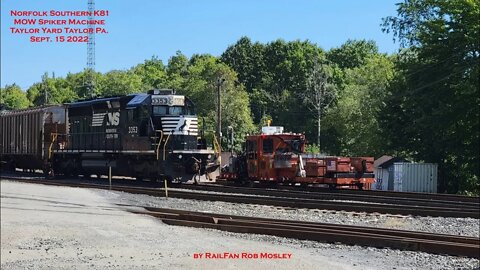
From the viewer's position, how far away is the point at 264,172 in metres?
25.6

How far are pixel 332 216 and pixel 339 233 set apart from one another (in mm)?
3922

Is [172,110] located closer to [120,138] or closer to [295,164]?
[120,138]

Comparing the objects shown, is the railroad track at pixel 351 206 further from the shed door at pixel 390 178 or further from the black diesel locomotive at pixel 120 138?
the shed door at pixel 390 178

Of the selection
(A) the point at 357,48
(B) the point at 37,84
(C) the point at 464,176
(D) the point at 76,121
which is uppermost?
(A) the point at 357,48

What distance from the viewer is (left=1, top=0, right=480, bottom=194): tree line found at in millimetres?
33250

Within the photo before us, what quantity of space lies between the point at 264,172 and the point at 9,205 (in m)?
13.3

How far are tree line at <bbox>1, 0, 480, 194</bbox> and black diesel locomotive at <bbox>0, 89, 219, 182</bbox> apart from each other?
13.7ft

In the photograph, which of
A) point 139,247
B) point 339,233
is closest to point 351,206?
point 339,233

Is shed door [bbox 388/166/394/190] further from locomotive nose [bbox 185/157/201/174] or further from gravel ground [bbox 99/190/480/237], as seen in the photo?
gravel ground [bbox 99/190/480/237]

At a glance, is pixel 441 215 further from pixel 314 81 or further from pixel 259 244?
pixel 314 81

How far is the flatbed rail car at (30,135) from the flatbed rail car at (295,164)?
10.7 m

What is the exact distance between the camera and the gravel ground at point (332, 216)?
13.2 meters

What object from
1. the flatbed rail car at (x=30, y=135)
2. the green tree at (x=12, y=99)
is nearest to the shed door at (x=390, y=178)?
the flatbed rail car at (x=30, y=135)

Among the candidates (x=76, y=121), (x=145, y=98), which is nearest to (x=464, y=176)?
(x=145, y=98)
